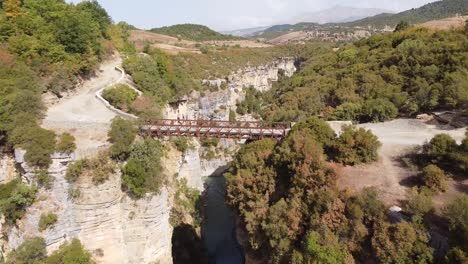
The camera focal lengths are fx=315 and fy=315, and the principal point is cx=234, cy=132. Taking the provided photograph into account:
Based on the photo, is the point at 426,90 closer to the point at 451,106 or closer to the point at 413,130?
the point at 451,106

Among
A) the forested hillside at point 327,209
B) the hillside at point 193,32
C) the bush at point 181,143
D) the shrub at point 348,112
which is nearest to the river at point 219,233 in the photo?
the bush at point 181,143

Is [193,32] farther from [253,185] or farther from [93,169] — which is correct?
[253,185]

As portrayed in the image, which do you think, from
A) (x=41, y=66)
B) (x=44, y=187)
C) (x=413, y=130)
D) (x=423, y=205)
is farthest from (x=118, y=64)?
(x=423, y=205)

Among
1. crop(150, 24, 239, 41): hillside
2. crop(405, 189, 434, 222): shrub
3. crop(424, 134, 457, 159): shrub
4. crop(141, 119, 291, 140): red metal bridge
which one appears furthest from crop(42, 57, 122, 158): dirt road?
crop(150, 24, 239, 41): hillside

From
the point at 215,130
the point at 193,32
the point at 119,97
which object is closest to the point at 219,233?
the point at 215,130

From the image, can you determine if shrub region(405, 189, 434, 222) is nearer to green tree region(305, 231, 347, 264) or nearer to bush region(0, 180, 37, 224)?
green tree region(305, 231, 347, 264)
